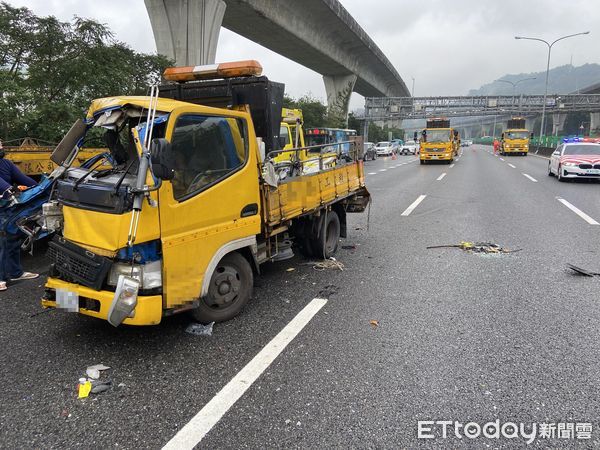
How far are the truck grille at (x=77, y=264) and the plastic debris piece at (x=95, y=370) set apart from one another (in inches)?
24.8

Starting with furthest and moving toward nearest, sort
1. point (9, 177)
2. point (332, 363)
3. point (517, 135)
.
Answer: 1. point (517, 135)
2. point (9, 177)
3. point (332, 363)

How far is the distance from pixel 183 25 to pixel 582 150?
17.1 meters

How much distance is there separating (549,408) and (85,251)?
3630 millimetres

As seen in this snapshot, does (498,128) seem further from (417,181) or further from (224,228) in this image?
(224,228)

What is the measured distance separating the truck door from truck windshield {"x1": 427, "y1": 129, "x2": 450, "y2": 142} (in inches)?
1041

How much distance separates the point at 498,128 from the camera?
150000 mm

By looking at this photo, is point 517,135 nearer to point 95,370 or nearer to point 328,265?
point 328,265

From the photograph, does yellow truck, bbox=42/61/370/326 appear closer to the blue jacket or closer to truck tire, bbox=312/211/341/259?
truck tire, bbox=312/211/341/259

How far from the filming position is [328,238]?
661 cm

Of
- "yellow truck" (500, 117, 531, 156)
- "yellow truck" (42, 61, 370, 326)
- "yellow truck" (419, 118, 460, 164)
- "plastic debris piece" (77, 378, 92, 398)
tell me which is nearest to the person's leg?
"yellow truck" (42, 61, 370, 326)

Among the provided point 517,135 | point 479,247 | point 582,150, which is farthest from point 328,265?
point 517,135

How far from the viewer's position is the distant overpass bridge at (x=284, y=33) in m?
18.5

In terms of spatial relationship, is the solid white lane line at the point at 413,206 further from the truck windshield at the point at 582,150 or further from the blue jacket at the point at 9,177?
the truck windshield at the point at 582,150

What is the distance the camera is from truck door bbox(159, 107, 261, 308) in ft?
11.6
